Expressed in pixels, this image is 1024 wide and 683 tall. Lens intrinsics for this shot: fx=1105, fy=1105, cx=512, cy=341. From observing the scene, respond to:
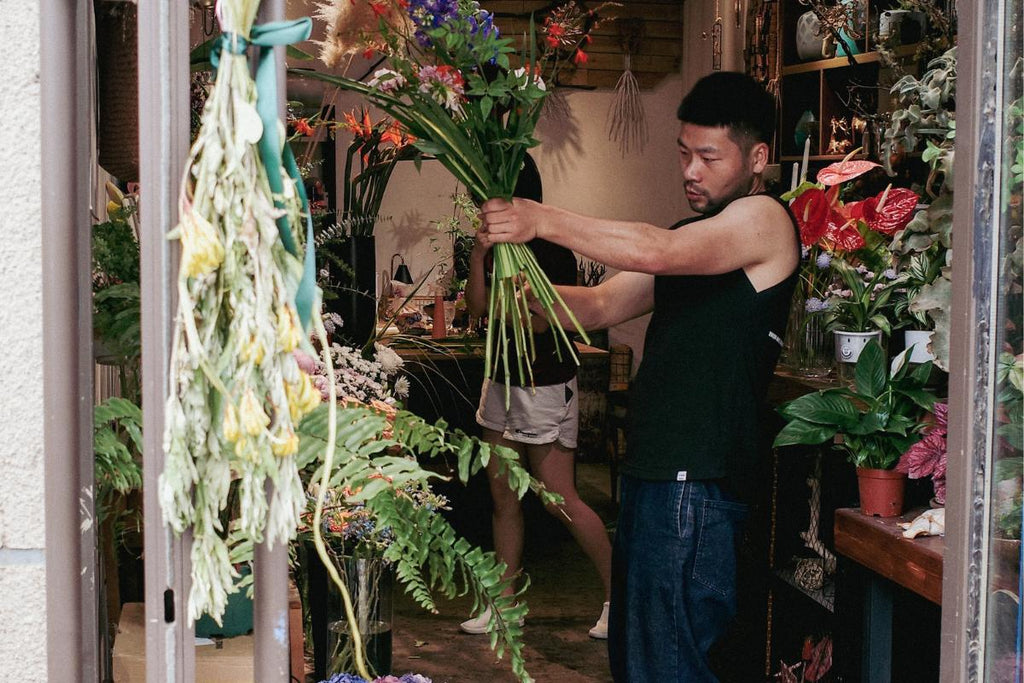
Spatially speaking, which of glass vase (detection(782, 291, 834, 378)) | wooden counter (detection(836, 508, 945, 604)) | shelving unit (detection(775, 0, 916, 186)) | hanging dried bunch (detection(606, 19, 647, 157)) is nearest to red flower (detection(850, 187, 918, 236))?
glass vase (detection(782, 291, 834, 378))

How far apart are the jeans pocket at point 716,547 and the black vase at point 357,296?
0.90 metres

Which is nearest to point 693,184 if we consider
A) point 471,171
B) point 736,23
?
point 471,171

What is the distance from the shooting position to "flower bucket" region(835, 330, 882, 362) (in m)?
2.86

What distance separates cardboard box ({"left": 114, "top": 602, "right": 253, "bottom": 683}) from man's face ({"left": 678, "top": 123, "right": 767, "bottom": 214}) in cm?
144

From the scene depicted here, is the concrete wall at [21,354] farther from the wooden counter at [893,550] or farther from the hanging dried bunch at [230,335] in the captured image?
the wooden counter at [893,550]

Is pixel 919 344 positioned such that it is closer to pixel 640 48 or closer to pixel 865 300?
pixel 865 300

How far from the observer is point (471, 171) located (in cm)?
169

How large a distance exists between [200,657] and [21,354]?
495 millimetres

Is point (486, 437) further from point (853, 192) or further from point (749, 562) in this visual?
point (853, 192)

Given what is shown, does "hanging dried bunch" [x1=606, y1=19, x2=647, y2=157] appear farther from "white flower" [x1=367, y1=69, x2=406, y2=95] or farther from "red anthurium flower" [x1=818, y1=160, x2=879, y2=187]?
"white flower" [x1=367, y1=69, x2=406, y2=95]

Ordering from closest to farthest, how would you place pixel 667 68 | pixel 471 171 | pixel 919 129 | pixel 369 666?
pixel 471 171 → pixel 369 666 → pixel 919 129 → pixel 667 68

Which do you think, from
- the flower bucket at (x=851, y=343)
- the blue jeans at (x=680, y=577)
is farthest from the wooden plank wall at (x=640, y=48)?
the blue jeans at (x=680, y=577)

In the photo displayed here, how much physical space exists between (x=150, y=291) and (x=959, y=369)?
36.5 inches

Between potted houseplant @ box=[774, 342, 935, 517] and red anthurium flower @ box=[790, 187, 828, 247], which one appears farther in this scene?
red anthurium flower @ box=[790, 187, 828, 247]
